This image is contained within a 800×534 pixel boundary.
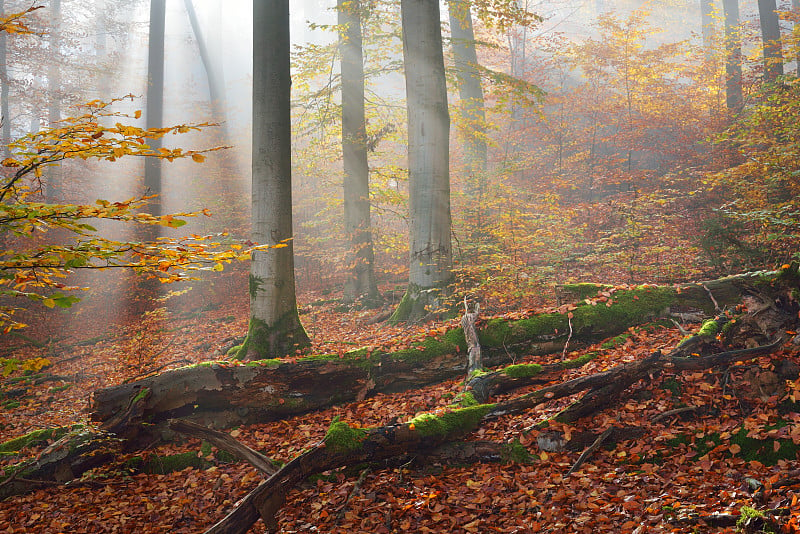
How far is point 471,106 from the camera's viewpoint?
11.5 metres

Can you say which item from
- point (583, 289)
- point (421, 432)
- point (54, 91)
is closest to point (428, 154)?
point (583, 289)

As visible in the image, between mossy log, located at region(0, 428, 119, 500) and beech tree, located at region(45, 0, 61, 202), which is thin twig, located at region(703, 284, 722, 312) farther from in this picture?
beech tree, located at region(45, 0, 61, 202)

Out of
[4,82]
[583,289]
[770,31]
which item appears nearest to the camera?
[583,289]

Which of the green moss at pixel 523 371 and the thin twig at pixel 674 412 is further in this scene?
the green moss at pixel 523 371

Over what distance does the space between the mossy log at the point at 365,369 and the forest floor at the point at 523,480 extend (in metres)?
0.22

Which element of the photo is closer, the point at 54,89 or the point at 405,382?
the point at 405,382

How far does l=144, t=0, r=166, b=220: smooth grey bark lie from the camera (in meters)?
14.3

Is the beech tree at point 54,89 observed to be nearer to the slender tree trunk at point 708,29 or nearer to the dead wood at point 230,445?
the dead wood at point 230,445

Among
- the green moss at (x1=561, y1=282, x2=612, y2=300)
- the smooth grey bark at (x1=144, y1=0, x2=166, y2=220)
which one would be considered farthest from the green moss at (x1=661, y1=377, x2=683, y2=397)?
the smooth grey bark at (x1=144, y1=0, x2=166, y2=220)

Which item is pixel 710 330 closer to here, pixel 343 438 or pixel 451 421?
pixel 451 421

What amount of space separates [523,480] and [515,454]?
0.32 meters

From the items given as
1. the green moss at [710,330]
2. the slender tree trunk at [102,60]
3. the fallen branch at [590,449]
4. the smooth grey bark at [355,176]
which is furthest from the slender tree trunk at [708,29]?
the slender tree trunk at [102,60]

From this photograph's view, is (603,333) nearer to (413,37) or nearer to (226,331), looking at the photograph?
(413,37)

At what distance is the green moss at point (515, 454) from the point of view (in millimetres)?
4216
